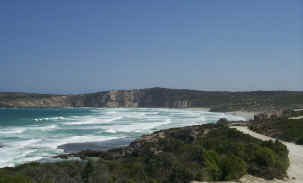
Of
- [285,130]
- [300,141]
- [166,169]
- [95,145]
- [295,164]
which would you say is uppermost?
[166,169]

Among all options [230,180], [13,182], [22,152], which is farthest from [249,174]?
[22,152]

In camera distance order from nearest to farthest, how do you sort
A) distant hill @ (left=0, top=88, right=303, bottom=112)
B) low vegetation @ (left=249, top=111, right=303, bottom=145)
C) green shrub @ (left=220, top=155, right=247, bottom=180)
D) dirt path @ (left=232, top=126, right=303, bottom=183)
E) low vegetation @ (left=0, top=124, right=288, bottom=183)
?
low vegetation @ (left=0, top=124, right=288, bottom=183) → green shrub @ (left=220, top=155, right=247, bottom=180) → dirt path @ (left=232, top=126, right=303, bottom=183) → low vegetation @ (left=249, top=111, right=303, bottom=145) → distant hill @ (left=0, top=88, right=303, bottom=112)

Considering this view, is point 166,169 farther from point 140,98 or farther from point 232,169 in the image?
point 140,98

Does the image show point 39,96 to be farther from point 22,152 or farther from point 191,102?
point 22,152

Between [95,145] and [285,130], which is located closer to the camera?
[285,130]

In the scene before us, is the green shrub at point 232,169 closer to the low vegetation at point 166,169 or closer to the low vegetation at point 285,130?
the low vegetation at point 166,169

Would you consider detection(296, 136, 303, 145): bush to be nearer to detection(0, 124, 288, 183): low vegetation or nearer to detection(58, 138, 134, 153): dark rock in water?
detection(0, 124, 288, 183): low vegetation

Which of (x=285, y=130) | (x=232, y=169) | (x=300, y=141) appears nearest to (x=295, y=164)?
(x=232, y=169)

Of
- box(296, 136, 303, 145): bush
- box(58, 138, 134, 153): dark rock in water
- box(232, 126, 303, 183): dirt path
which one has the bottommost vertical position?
box(58, 138, 134, 153): dark rock in water

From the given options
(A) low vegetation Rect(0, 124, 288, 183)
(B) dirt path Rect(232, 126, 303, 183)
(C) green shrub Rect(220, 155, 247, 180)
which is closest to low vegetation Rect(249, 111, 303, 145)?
(B) dirt path Rect(232, 126, 303, 183)

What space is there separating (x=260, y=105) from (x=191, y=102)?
116 feet

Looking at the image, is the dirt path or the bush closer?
the dirt path

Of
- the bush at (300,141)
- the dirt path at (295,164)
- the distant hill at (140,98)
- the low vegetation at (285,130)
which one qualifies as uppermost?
the distant hill at (140,98)

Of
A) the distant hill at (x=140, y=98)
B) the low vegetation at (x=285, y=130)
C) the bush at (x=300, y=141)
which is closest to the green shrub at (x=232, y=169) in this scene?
the bush at (x=300, y=141)
